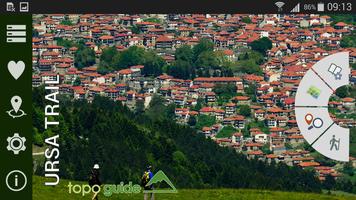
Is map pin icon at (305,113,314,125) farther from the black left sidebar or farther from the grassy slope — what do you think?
the black left sidebar

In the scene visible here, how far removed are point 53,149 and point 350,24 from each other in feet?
42.9

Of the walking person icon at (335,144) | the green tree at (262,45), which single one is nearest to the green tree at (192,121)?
the green tree at (262,45)

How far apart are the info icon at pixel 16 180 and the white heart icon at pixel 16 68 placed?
11.3 ft

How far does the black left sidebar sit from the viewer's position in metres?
50.7

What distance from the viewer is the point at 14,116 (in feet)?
167

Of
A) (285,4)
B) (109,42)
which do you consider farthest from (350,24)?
(109,42)

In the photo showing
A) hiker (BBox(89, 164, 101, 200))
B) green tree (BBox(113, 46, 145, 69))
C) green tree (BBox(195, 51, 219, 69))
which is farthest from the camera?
green tree (BBox(195, 51, 219, 69))

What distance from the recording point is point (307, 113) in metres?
51.9

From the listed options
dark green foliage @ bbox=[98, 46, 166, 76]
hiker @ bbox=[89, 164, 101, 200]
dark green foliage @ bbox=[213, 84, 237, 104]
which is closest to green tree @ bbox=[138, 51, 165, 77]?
dark green foliage @ bbox=[98, 46, 166, 76]

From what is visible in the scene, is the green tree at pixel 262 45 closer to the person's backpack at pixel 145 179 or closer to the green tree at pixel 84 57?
the green tree at pixel 84 57

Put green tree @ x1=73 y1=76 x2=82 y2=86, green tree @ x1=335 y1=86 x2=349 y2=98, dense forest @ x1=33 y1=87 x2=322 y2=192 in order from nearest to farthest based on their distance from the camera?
1. green tree @ x1=335 y1=86 x2=349 y2=98
2. dense forest @ x1=33 y1=87 x2=322 y2=192
3. green tree @ x1=73 y1=76 x2=82 y2=86

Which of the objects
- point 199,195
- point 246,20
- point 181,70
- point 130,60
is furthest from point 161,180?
point 181,70

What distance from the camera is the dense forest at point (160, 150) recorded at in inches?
2207

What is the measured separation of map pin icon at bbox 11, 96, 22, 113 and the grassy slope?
3.45m
